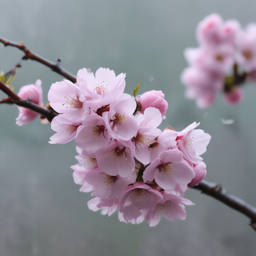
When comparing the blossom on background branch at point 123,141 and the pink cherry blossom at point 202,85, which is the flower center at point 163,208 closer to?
the blossom on background branch at point 123,141

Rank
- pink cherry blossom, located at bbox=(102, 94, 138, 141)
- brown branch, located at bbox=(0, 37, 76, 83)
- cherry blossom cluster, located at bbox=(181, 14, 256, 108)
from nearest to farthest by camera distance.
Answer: pink cherry blossom, located at bbox=(102, 94, 138, 141) → brown branch, located at bbox=(0, 37, 76, 83) → cherry blossom cluster, located at bbox=(181, 14, 256, 108)

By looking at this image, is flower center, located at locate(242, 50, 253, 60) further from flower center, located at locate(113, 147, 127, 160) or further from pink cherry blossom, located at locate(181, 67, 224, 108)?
flower center, located at locate(113, 147, 127, 160)

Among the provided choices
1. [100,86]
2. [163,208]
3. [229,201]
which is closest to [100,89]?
[100,86]

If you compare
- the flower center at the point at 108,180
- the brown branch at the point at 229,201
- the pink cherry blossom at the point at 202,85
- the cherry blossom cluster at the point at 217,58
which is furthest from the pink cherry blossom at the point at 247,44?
the flower center at the point at 108,180

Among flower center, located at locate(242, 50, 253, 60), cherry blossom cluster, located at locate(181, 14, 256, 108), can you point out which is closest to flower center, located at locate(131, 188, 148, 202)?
cherry blossom cluster, located at locate(181, 14, 256, 108)

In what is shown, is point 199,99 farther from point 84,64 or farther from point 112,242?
point 112,242

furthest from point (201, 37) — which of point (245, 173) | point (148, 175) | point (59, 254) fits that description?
point (59, 254)
